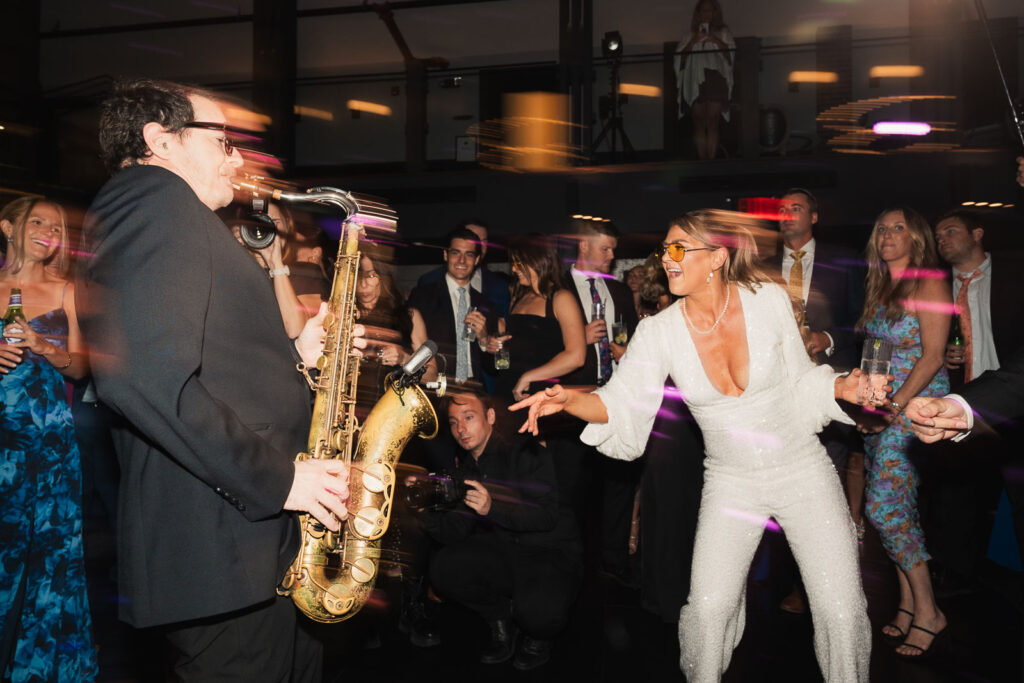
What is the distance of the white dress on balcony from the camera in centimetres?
264

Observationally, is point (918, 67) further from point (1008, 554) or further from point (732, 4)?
point (1008, 554)

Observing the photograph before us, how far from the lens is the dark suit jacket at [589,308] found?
4.50 meters

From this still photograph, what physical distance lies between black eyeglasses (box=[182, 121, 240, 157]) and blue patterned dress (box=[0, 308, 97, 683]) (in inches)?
81.5

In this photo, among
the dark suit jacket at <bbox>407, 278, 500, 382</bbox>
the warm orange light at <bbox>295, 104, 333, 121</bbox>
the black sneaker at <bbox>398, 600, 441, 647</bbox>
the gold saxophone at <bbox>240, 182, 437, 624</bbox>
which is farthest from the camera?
the warm orange light at <bbox>295, 104, 333, 121</bbox>

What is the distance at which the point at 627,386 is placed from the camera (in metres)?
2.85

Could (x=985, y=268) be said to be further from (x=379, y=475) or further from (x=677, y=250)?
(x=379, y=475)

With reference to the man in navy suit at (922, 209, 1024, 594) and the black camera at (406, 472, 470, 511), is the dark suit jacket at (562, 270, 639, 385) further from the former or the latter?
the man in navy suit at (922, 209, 1024, 594)

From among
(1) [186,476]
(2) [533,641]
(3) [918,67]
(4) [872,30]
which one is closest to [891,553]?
(2) [533,641]

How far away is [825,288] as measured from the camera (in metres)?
4.44

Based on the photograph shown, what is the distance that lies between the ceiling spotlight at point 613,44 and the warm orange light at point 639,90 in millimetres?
537

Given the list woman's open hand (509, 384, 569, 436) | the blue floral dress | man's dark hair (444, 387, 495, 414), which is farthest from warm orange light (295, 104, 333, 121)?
woman's open hand (509, 384, 569, 436)

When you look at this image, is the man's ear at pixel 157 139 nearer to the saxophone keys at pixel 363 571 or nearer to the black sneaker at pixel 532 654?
the saxophone keys at pixel 363 571

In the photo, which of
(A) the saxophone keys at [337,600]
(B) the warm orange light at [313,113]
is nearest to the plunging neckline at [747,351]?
(A) the saxophone keys at [337,600]

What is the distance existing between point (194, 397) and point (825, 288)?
13.0ft
